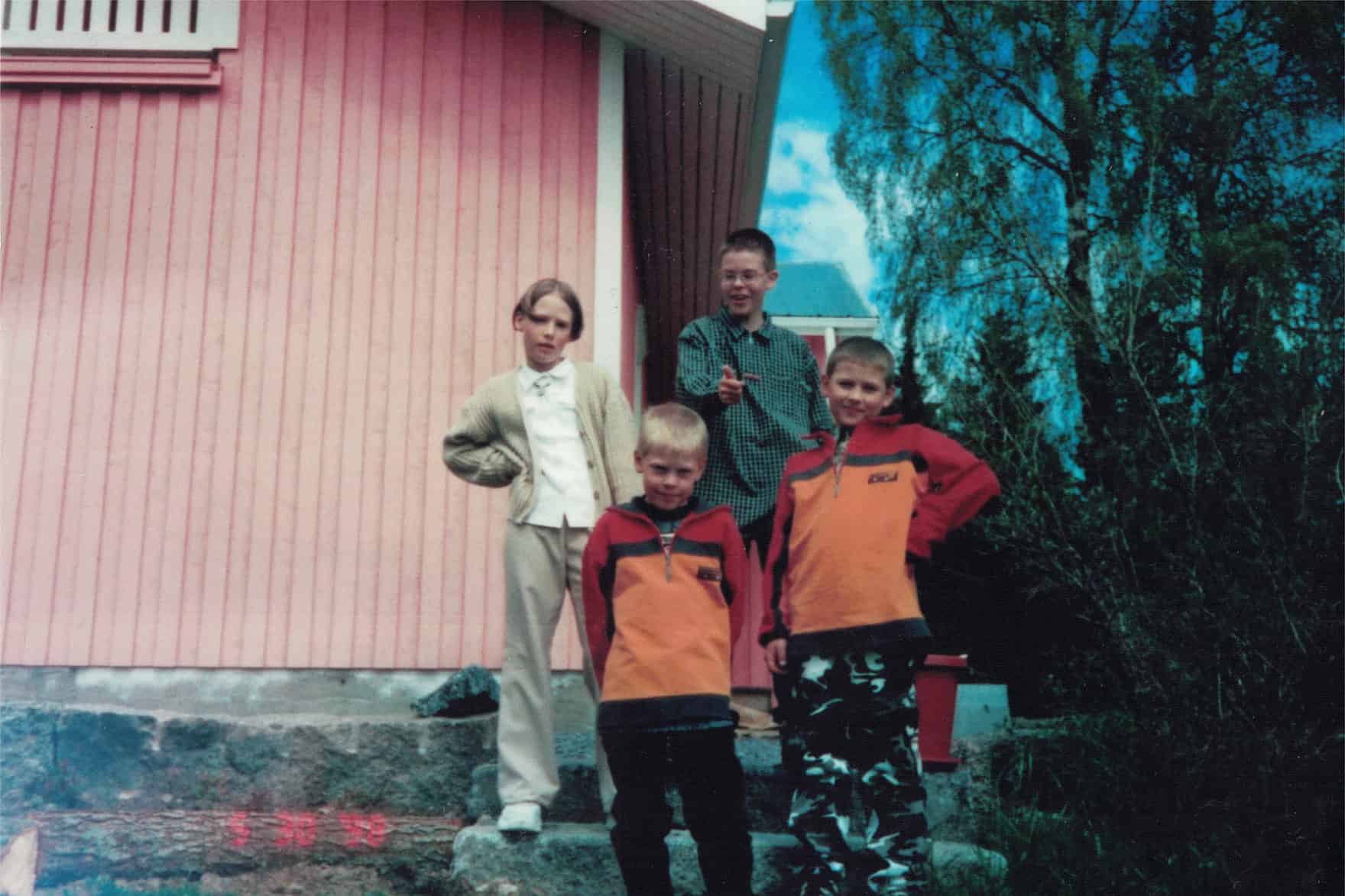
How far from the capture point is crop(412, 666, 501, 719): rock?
412 centimetres

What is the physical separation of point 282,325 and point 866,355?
3.16 metres

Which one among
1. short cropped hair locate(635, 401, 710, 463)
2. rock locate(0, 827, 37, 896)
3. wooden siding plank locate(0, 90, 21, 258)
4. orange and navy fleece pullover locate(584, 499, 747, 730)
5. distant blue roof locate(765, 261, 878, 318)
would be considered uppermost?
distant blue roof locate(765, 261, 878, 318)

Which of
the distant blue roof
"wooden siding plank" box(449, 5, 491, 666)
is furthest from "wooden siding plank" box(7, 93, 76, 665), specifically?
the distant blue roof

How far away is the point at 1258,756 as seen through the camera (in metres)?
4.04

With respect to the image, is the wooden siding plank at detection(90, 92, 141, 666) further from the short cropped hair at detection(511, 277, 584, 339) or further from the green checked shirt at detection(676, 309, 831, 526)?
the green checked shirt at detection(676, 309, 831, 526)

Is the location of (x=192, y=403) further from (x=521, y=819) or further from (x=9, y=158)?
(x=521, y=819)

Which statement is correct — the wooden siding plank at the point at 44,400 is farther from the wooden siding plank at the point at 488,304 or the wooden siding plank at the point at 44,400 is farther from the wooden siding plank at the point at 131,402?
the wooden siding plank at the point at 488,304

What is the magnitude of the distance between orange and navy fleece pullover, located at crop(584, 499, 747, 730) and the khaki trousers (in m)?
0.33

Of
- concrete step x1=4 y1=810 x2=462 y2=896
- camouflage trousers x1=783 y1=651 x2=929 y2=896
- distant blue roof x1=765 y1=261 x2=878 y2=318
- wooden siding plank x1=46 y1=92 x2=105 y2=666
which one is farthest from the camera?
distant blue roof x1=765 y1=261 x2=878 y2=318

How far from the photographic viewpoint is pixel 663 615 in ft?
9.38

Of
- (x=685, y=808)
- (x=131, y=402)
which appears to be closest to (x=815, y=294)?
(x=131, y=402)

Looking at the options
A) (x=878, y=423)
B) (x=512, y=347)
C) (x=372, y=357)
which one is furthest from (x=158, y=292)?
(x=878, y=423)

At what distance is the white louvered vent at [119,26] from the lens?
5.36 metres

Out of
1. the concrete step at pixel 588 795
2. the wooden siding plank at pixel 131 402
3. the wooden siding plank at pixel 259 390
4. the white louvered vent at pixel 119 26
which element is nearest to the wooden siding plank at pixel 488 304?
the wooden siding plank at pixel 259 390
